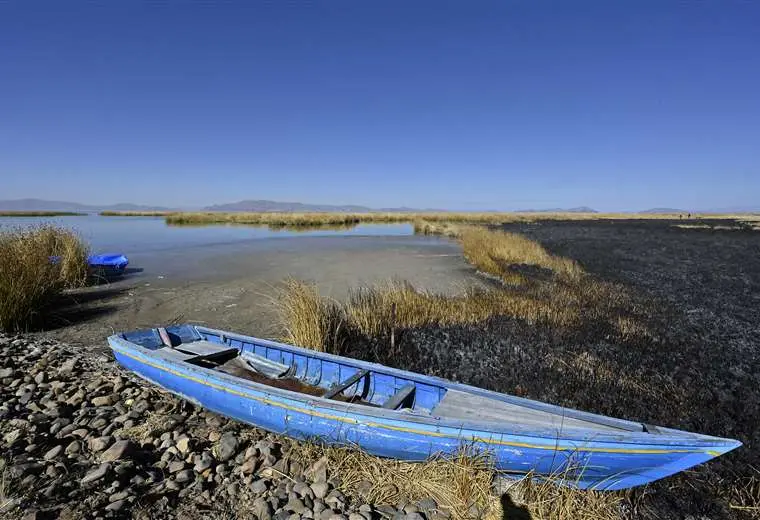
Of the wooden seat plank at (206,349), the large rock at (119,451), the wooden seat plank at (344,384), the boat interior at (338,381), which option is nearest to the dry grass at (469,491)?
the boat interior at (338,381)

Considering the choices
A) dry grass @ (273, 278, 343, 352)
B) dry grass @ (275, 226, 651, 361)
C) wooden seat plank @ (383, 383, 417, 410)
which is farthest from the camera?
dry grass @ (275, 226, 651, 361)

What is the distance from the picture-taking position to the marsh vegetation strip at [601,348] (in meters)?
4.72

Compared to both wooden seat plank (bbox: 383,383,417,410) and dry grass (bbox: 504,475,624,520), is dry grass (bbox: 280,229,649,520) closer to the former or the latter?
dry grass (bbox: 504,475,624,520)

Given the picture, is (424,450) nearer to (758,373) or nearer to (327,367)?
(327,367)

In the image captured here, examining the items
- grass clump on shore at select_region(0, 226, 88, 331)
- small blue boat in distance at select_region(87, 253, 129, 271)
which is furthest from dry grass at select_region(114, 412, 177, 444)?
small blue boat in distance at select_region(87, 253, 129, 271)

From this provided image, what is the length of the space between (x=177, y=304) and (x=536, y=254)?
15565 mm

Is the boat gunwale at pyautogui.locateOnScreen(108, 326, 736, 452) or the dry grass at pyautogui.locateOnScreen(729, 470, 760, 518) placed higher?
the boat gunwale at pyautogui.locateOnScreen(108, 326, 736, 452)

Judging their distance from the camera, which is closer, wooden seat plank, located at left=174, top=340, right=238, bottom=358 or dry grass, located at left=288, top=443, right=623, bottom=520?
dry grass, located at left=288, top=443, right=623, bottom=520

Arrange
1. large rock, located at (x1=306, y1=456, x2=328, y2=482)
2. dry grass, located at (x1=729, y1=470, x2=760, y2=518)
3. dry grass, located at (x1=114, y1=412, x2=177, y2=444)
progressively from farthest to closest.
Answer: dry grass, located at (x1=114, y1=412, x2=177, y2=444) → large rock, located at (x1=306, y1=456, x2=328, y2=482) → dry grass, located at (x1=729, y1=470, x2=760, y2=518)

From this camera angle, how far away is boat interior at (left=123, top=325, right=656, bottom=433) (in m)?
4.05

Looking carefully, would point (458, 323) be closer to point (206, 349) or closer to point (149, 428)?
point (206, 349)

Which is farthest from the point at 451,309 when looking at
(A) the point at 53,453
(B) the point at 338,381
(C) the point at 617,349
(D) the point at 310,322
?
(A) the point at 53,453

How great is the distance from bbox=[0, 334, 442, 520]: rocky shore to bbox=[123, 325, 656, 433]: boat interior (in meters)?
0.86

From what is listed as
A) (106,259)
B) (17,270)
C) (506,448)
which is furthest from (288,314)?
(106,259)
